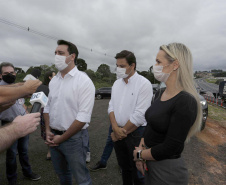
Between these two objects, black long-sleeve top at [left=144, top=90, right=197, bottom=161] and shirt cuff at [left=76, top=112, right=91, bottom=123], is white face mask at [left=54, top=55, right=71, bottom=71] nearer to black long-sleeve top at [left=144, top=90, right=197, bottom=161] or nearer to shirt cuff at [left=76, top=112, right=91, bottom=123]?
shirt cuff at [left=76, top=112, right=91, bottom=123]

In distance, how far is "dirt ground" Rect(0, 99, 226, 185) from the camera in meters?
2.94

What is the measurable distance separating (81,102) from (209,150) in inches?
173

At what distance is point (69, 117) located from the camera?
1949mm

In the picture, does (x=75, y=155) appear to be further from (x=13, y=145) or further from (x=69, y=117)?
(x=13, y=145)

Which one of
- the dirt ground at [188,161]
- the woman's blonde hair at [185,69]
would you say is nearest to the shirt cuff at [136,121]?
the woman's blonde hair at [185,69]

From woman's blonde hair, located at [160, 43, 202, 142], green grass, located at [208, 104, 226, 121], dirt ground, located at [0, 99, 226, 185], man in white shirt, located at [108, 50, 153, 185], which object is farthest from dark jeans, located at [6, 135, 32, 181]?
green grass, located at [208, 104, 226, 121]

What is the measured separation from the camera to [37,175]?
2.96 metres

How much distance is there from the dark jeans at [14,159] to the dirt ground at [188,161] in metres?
0.28

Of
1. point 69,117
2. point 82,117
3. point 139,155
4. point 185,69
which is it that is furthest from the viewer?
point 69,117

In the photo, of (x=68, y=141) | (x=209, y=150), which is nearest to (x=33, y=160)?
(x=68, y=141)

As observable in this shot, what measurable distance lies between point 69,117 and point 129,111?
89 centimetres

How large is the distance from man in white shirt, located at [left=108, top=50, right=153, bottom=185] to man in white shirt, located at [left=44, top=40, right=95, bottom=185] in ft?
1.83

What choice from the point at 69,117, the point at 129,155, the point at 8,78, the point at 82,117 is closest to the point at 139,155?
the point at 129,155

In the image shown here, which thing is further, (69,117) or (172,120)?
(69,117)
